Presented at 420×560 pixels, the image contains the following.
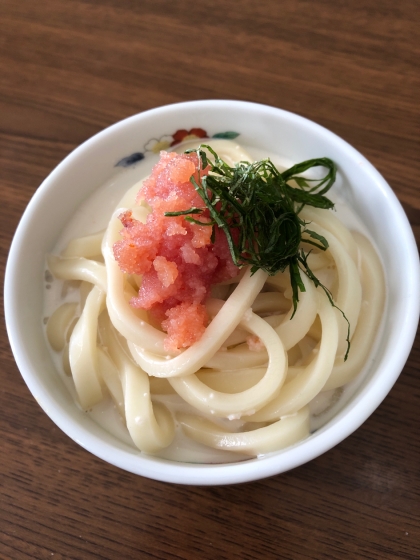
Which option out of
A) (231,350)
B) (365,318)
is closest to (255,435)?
(231,350)

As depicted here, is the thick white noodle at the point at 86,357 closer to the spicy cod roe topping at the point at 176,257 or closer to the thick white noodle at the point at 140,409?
the thick white noodle at the point at 140,409

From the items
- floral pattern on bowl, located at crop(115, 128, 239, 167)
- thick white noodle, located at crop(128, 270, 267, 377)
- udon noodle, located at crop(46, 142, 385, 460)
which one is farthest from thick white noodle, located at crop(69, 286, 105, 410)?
floral pattern on bowl, located at crop(115, 128, 239, 167)

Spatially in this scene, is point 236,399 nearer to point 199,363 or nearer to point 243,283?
point 199,363

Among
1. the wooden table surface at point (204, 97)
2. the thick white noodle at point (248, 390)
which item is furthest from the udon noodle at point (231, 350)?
the wooden table surface at point (204, 97)

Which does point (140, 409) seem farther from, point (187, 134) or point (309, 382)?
point (187, 134)

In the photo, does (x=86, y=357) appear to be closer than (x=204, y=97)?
Yes

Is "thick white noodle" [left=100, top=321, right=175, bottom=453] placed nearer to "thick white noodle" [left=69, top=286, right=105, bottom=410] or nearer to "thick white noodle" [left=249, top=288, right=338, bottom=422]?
"thick white noodle" [left=69, top=286, right=105, bottom=410]
